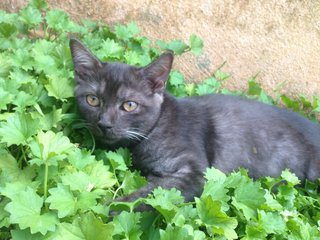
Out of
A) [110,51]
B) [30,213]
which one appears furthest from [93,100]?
[30,213]

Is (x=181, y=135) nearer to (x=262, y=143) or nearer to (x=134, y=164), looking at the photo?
(x=134, y=164)

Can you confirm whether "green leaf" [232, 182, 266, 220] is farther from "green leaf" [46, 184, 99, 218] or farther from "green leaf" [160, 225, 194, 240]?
"green leaf" [46, 184, 99, 218]

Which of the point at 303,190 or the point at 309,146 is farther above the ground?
the point at 309,146

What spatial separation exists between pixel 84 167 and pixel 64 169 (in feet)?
0.32

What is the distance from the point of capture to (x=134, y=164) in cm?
284

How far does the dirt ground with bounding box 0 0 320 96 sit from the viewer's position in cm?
386

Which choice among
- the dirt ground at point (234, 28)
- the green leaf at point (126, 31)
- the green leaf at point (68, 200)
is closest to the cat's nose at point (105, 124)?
the green leaf at point (68, 200)

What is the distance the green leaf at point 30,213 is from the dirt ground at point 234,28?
2.24m

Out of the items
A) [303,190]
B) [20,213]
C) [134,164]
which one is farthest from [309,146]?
[20,213]

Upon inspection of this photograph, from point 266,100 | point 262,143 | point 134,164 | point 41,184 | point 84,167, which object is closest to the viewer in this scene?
point 41,184

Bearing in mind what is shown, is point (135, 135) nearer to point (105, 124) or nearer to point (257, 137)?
point (105, 124)

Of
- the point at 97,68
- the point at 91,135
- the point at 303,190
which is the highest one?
the point at 97,68

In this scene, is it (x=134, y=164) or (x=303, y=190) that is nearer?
(x=134, y=164)

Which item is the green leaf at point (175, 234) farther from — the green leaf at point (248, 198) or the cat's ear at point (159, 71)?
the cat's ear at point (159, 71)
